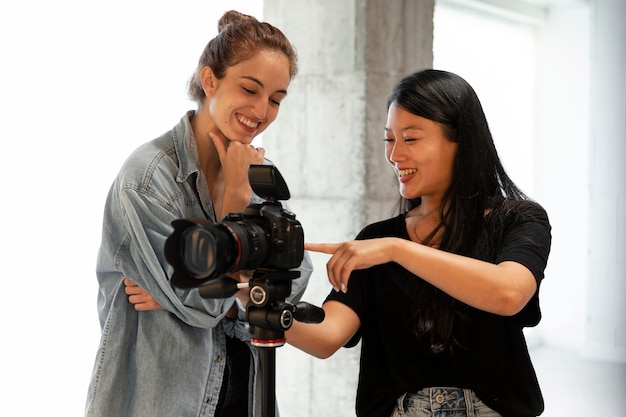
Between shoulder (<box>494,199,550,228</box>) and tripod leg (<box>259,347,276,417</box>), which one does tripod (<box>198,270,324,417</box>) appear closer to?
tripod leg (<box>259,347,276,417</box>)

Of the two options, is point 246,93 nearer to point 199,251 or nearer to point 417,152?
point 417,152

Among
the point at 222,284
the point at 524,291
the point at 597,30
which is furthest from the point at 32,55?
the point at 597,30

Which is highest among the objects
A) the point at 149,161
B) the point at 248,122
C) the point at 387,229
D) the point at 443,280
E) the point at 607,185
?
the point at 607,185

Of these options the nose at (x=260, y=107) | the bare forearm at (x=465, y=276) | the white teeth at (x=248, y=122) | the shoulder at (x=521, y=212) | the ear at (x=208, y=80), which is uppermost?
the ear at (x=208, y=80)

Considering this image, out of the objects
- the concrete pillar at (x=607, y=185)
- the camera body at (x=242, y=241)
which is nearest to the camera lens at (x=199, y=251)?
the camera body at (x=242, y=241)

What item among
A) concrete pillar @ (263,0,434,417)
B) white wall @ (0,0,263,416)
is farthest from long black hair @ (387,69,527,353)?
white wall @ (0,0,263,416)

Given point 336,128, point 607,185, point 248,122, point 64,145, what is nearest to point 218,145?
point 248,122

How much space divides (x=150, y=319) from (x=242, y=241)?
48 centimetres

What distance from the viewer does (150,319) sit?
5.38ft

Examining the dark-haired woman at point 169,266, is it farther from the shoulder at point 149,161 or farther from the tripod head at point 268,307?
the tripod head at point 268,307

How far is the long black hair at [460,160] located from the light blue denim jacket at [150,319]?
478 mm

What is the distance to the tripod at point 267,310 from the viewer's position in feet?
4.20

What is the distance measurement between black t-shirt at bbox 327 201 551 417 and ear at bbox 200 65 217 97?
528 millimetres

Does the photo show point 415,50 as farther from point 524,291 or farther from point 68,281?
point 524,291
